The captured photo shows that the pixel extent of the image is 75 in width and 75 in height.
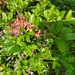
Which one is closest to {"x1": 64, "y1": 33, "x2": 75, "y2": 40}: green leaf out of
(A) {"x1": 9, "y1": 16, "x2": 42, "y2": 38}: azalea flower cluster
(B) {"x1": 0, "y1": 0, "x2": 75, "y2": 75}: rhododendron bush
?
(B) {"x1": 0, "y1": 0, "x2": 75, "y2": 75}: rhododendron bush

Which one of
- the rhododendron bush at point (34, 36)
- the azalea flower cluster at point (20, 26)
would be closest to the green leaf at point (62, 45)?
the rhododendron bush at point (34, 36)

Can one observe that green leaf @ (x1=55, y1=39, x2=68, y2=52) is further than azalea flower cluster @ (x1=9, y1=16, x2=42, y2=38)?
No

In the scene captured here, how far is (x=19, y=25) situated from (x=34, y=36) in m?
0.20

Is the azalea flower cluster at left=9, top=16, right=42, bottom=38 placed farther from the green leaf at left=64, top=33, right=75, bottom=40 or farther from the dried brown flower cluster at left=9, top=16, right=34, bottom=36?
the green leaf at left=64, top=33, right=75, bottom=40

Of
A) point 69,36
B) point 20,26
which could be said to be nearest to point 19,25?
point 20,26

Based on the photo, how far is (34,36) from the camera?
1961mm

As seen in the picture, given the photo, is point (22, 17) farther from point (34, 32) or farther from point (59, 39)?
point (59, 39)

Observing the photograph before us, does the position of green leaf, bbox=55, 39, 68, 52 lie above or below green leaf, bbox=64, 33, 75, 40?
below

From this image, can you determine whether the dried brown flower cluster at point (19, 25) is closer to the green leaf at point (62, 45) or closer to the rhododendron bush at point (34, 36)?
the rhododendron bush at point (34, 36)

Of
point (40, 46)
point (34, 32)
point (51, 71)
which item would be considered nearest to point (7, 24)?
point (34, 32)

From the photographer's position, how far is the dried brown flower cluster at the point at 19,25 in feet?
6.00

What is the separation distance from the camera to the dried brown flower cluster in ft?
6.00

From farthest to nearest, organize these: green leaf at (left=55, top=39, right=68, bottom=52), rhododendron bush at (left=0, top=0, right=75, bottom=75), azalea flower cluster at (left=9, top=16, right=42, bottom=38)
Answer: azalea flower cluster at (left=9, top=16, right=42, bottom=38)
rhododendron bush at (left=0, top=0, right=75, bottom=75)
green leaf at (left=55, top=39, right=68, bottom=52)

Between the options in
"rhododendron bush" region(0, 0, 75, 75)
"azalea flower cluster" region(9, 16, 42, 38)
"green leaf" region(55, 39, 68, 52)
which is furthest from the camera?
"azalea flower cluster" region(9, 16, 42, 38)
